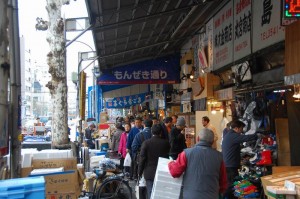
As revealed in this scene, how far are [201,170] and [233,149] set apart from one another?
3445 millimetres

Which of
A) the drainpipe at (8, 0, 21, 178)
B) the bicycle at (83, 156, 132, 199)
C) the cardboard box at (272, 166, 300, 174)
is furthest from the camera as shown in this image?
the bicycle at (83, 156, 132, 199)

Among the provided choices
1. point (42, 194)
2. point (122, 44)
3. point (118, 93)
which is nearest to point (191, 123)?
point (122, 44)

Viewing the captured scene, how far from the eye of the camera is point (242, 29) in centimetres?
1110

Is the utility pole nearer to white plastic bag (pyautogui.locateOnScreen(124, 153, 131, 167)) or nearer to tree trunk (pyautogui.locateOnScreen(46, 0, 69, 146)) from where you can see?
tree trunk (pyautogui.locateOnScreen(46, 0, 69, 146))

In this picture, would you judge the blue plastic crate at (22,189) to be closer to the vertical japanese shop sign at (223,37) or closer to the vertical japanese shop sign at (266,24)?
the vertical japanese shop sign at (266,24)

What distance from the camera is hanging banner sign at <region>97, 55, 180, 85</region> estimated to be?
2177 cm

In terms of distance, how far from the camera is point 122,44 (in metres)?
17.8

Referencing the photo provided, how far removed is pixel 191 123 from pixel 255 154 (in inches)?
398

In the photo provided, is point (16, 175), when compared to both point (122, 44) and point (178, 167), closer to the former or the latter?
point (178, 167)

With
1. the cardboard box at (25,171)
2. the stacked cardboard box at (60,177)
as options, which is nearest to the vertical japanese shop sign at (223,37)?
the stacked cardboard box at (60,177)

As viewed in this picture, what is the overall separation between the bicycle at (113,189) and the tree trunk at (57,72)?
1706 mm

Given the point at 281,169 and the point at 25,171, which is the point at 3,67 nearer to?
the point at 25,171

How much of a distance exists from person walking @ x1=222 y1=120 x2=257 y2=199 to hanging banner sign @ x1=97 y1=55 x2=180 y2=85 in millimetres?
12515

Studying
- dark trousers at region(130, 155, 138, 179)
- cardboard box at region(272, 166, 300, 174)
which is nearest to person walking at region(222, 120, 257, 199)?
cardboard box at region(272, 166, 300, 174)
